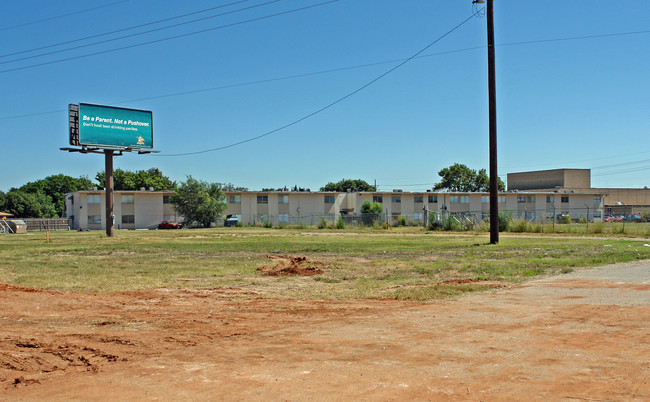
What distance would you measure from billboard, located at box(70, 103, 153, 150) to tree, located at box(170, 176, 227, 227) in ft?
85.4

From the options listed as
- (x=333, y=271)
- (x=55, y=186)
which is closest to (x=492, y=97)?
(x=333, y=271)

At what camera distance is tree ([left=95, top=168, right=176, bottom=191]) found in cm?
11569

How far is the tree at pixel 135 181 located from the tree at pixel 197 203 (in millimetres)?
37861

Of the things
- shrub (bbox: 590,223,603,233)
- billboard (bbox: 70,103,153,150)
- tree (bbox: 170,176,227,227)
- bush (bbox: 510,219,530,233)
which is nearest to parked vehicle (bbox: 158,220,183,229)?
tree (bbox: 170,176,227,227)

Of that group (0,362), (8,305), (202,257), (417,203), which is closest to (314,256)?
A: (202,257)

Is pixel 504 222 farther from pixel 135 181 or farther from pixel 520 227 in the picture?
pixel 135 181

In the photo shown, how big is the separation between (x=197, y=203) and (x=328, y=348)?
71880 millimetres

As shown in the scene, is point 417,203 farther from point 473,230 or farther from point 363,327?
point 363,327

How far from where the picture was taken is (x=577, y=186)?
368 ft

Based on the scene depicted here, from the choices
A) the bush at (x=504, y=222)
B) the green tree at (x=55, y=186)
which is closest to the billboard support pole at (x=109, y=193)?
the bush at (x=504, y=222)

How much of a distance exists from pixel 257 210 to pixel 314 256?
2396 inches

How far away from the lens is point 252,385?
6.16 m

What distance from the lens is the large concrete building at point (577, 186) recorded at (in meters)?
111

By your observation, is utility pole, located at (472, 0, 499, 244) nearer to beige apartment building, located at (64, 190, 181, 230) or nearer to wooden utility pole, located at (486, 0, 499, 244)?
wooden utility pole, located at (486, 0, 499, 244)
